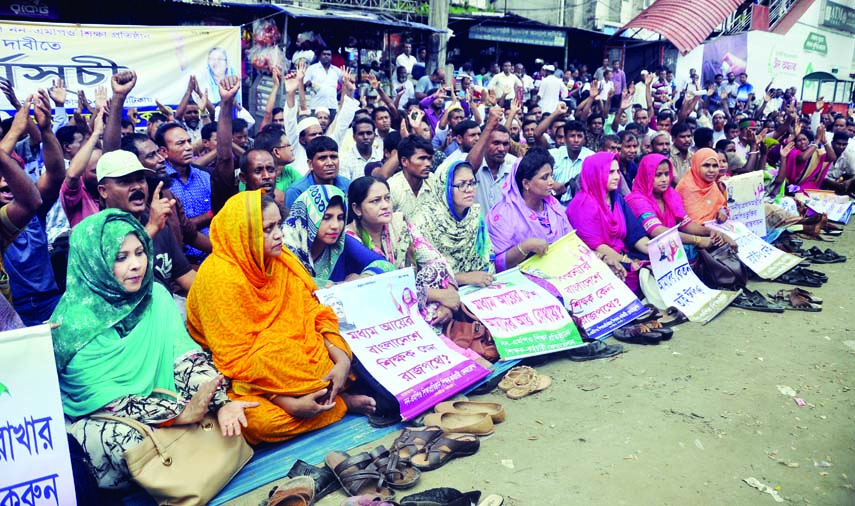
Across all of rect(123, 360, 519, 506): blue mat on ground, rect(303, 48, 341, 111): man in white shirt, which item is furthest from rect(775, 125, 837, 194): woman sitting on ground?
rect(123, 360, 519, 506): blue mat on ground

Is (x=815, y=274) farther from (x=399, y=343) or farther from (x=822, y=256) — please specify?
(x=399, y=343)

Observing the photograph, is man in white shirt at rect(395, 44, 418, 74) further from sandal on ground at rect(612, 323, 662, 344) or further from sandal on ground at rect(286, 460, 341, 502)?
sandal on ground at rect(286, 460, 341, 502)

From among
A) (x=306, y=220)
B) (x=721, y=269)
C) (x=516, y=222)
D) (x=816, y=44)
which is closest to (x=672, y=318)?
(x=721, y=269)

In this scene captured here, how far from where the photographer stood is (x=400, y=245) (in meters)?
5.21

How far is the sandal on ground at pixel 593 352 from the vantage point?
5219 millimetres

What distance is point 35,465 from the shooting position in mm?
2842

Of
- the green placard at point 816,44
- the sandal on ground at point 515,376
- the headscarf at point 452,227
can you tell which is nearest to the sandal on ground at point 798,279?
the headscarf at point 452,227

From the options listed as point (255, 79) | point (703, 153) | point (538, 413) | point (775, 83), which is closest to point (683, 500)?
point (538, 413)

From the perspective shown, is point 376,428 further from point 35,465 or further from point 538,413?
point 35,465

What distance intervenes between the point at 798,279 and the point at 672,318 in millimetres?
2375

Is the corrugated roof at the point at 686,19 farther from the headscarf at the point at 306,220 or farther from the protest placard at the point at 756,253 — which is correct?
the headscarf at the point at 306,220

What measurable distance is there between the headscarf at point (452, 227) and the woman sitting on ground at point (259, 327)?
174 centimetres

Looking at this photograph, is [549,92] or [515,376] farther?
[549,92]

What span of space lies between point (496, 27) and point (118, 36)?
13.6m
